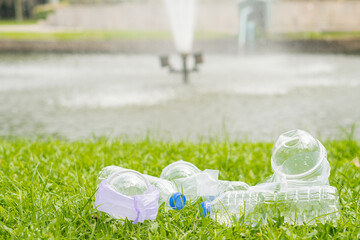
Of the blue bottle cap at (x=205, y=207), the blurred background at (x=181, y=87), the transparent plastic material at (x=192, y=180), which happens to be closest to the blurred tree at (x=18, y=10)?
the blurred background at (x=181, y=87)

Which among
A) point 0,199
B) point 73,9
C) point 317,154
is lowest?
point 73,9

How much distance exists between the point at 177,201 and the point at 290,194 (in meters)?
0.54

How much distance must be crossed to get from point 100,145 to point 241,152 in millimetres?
1181

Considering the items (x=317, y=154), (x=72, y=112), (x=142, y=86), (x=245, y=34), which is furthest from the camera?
(x=245, y=34)

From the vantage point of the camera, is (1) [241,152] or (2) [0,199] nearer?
(2) [0,199]

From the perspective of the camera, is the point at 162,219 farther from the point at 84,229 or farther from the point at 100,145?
the point at 100,145

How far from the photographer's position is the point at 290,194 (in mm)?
2178

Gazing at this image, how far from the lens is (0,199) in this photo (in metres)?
2.39

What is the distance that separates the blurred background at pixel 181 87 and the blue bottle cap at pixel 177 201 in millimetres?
1891

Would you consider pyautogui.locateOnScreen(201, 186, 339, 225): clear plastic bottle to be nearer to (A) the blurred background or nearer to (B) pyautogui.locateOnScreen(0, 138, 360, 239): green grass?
(B) pyautogui.locateOnScreen(0, 138, 360, 239): green grass

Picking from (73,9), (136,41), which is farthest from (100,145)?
(73,9)

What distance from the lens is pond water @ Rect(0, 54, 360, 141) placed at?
5148 mm

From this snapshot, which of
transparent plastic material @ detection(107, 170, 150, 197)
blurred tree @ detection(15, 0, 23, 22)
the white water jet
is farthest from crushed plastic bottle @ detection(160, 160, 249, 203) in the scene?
blurred tree @ detection(15, 0, 23, 22)

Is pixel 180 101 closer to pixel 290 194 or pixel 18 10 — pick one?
pixel 290 194
